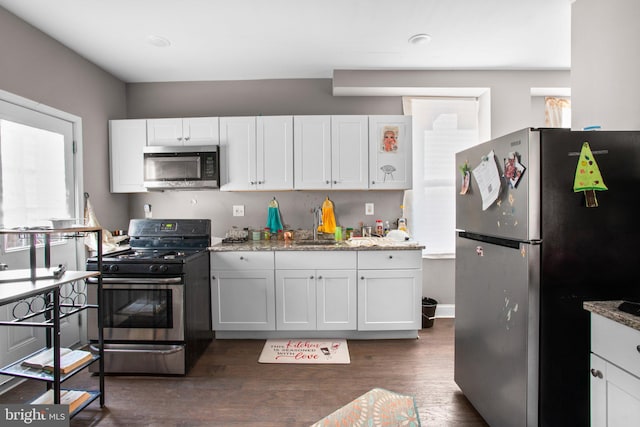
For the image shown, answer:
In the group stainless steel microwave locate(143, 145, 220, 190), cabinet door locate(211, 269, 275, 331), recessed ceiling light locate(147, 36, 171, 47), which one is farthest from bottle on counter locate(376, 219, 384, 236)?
recessed ceiling light locate(147, 36, 171, 47)

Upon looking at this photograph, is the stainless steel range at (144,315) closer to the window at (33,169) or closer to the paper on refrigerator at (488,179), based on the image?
the window at (33,169)

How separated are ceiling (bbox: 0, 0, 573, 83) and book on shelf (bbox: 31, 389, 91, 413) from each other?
2.45 meters

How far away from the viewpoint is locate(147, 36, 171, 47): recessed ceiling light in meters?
2.55

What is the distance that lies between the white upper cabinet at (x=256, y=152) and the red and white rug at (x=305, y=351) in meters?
1.47

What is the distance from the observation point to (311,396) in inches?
82.3

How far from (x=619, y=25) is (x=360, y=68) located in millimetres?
1902

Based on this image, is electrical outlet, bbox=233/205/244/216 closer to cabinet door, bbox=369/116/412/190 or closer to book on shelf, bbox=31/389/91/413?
cabinet door, bbox=369/116/412/190

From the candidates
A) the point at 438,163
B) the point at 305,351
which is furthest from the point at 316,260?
the point at 438,163

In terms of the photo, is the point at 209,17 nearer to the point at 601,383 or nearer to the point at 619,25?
the point at 619,25

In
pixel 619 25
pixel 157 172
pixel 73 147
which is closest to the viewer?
pixel 619 25

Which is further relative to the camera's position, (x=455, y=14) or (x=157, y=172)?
(x=157, y=172)

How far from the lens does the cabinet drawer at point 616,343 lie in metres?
1.06

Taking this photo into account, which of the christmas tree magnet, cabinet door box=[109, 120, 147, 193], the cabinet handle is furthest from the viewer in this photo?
cabinet door box=[109, 120, 147, 193]

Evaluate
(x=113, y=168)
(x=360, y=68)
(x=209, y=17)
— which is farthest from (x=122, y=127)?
(x=360, y=68)
